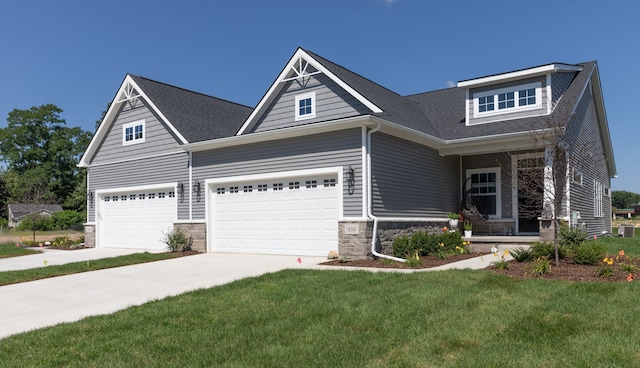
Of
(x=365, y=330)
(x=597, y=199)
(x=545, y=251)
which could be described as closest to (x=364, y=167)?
(x=545, y=251)

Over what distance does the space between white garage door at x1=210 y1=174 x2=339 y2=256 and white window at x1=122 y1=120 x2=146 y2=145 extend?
14.9 ft

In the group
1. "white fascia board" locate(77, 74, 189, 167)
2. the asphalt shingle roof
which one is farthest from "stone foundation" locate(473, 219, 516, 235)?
"white fascia board" locate(77, 74, 189, 167)

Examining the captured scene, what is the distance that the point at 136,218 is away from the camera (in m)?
18.1

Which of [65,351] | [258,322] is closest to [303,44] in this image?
[258,322]

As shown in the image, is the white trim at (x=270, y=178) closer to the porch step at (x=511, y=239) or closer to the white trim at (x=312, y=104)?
the white trim at (x=312, y=104)

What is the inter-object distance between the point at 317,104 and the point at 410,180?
3627 millimetres

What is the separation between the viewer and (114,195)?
62.3 ft

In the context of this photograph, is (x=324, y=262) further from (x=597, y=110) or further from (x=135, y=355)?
(x=597, y=110)

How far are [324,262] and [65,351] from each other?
7320mm

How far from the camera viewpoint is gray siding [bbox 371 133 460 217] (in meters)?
12.6

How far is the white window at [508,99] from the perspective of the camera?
49.9ft

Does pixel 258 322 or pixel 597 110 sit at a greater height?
pixel 597 110

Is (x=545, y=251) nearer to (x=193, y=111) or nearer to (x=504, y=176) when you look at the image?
(x=504, y=176)

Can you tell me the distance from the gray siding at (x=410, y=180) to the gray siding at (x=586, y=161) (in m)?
3.69
